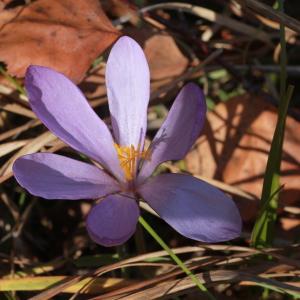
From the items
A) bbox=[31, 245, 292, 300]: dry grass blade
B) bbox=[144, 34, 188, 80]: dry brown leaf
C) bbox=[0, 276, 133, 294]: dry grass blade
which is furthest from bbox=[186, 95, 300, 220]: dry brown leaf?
bbox=[0, 276, 133, 294]: dry grass blade

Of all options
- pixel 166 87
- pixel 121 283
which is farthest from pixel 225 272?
pixel 166 87

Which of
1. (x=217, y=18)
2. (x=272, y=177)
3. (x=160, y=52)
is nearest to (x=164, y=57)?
(x=160, y=52)

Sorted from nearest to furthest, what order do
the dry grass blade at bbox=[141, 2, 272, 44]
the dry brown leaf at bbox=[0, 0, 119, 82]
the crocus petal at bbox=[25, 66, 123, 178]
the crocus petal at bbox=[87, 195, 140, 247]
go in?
the crocus petal at bbox=[87, 195, 140, 247] < the crocus petal at bbox=[25, 66, 123, 178] < the dry brown leaf at bbox=[0, 0, 119, 82] < the dry grass blade at bbox=[141, 2, 272, 44]

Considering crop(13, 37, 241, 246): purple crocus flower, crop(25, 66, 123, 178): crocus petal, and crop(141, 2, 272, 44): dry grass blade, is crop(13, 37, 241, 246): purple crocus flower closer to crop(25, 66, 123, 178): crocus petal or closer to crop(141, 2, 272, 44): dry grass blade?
crop(25, 66, 123, 178): crocus petal

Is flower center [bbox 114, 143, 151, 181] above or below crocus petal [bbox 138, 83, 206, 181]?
below

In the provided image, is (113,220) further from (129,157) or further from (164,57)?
(164,57)

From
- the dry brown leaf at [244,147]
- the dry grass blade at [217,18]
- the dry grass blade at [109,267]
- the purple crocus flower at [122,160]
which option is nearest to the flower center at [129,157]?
the purple crocus flower at [122,160]

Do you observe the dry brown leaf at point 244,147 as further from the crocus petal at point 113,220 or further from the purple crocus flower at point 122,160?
the crocus petal at point 113,220
